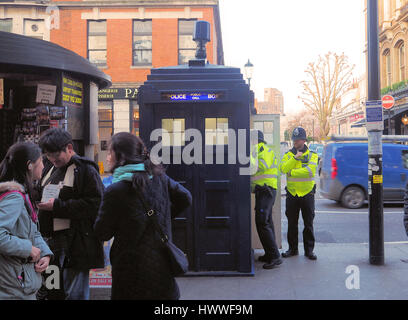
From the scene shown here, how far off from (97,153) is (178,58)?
283 inches

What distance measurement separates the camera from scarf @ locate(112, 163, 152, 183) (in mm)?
2855

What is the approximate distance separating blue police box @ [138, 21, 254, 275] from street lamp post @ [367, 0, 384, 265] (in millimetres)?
2007

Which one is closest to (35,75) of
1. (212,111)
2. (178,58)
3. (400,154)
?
(212,111)

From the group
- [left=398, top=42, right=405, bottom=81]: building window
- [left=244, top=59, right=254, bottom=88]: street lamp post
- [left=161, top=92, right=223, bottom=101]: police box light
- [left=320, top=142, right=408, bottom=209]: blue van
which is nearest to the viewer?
[left=161, top=92, right=223, bottom=101]: police box light

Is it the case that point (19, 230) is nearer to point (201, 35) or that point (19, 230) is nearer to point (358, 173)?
point (201, 35)

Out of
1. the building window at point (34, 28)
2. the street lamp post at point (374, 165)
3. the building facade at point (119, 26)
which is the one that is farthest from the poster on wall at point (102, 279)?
the building window at point (34, 28)

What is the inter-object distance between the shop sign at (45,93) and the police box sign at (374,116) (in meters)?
4.46

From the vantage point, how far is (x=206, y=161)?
5.55m

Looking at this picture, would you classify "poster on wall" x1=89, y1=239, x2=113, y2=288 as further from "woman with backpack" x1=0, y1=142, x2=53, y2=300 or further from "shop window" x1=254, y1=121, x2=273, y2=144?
"shop window" x1=254, y1=121, x2=273, y2=144

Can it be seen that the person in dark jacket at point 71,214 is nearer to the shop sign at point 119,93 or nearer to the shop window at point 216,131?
the shop window at point 216,131

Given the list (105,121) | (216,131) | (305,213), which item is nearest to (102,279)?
(216,131)

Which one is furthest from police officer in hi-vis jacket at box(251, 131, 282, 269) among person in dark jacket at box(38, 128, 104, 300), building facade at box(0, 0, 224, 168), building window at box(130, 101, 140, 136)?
building facade at box(0, 0, 224, 168)

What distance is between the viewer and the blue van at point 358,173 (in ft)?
40.8

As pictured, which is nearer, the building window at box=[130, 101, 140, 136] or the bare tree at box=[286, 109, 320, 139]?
the building window at box=[130, 101, 140, 136]
